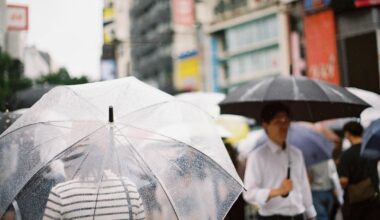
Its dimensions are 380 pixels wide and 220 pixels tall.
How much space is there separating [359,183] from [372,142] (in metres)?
1.15

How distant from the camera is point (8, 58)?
34.7 m

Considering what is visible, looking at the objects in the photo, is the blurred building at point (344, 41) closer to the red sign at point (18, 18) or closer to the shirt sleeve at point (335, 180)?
the red sign at point (18, 18)

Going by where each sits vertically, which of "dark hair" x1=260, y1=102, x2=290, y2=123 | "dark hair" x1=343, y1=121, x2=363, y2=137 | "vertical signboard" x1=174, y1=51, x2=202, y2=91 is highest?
"vertical signboard" x1=174, y1=51, x2=202, y2=91

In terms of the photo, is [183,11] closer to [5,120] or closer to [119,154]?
[5,120]

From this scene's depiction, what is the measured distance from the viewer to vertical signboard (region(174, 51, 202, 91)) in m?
43.1

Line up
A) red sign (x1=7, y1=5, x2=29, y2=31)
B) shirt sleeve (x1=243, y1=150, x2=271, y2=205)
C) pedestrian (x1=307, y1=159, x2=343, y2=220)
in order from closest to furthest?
shirt sleeve (x1=243, y1=150, x2=271, y2=205) < pedestrian (x1=307, y1=159, x2=343, y2=220) < red sign (x1=7, y1=5, x2=29, y2=31)

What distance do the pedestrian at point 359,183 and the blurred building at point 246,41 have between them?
86.8 ft

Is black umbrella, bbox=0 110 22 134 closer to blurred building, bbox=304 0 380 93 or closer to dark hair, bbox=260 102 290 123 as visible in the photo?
dark hair, bbox=260 102 290 123

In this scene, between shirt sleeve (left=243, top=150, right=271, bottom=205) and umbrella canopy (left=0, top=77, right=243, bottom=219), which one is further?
shirt sleeve (left=243, top=150, right=271, bottom=205)

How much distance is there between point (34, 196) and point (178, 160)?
0.78 meters

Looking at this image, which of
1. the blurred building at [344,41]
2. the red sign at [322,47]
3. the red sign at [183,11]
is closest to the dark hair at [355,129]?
the blurred building at [344,41]

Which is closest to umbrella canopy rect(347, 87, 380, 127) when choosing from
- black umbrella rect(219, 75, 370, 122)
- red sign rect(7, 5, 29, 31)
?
black umbrella rect(219, 75, 370, 122)

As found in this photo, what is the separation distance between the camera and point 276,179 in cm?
492

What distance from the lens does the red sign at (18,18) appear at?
1329 cm
